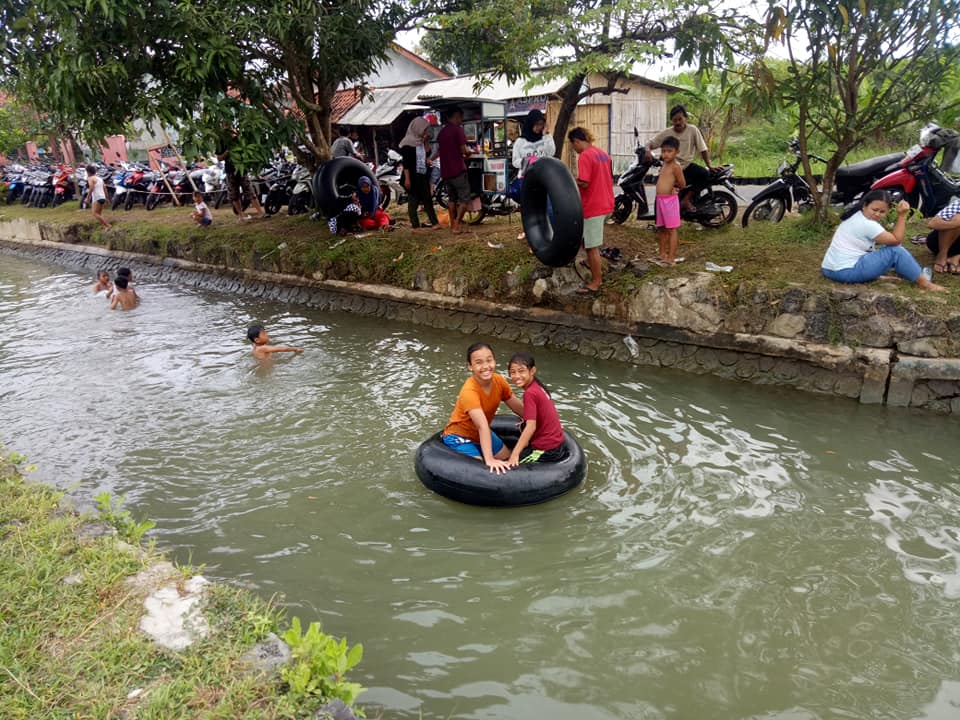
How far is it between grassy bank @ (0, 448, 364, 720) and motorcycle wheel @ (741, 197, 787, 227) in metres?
8.74

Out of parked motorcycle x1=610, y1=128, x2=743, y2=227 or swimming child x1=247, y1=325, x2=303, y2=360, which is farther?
parked motorcycle x1=610, y1=128, x2=743, y2=227

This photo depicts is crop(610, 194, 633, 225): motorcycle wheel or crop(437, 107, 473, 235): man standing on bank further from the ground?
crop(437, 107, 473, 235): man standing on bank

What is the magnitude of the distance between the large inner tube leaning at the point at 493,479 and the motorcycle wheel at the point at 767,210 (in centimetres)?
627

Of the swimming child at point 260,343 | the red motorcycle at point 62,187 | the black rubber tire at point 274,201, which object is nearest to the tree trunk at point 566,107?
the swimming child at point 260,343

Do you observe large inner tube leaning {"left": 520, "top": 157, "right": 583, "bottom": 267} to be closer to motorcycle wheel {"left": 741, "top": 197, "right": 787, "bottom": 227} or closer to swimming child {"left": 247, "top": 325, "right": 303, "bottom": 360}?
motorcycle wheel {"left": 741, "top": 197, "right": 787, "bottom": 227}

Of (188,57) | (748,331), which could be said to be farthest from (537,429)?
(188,57)

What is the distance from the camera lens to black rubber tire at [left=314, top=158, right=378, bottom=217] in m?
11.5

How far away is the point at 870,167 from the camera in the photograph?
9.02 metres

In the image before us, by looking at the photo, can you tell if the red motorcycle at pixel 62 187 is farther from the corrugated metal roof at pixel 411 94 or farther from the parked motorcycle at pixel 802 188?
the parked motorcycle at pixel 802 188

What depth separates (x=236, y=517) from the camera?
497cm

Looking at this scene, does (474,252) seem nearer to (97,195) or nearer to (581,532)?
(581,532)

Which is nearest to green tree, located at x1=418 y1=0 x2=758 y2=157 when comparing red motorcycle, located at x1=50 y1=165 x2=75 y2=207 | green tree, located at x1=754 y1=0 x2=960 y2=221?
green tree, located at x1=754 y1=0 x2=960 y2=221

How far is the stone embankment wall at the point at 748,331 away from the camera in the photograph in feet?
21.3

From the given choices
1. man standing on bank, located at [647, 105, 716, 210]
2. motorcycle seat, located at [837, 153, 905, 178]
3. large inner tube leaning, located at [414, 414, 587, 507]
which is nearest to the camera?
large inner tube leaning, located at [414, 414, 587, 507]
